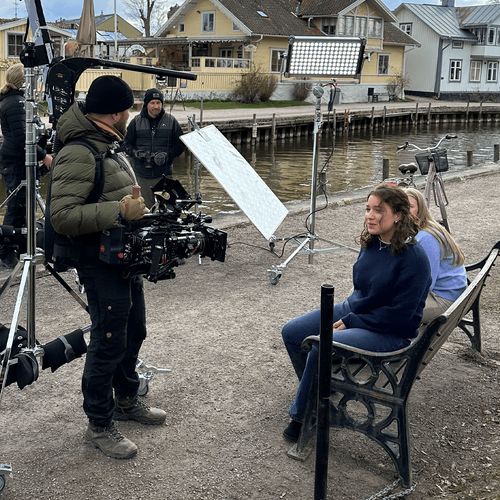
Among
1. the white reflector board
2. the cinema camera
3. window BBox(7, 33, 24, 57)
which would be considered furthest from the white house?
the cinema camera

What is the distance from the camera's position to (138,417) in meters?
4.14

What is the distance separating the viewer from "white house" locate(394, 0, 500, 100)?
55.2 meters

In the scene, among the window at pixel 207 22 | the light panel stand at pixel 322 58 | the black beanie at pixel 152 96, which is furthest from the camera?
the window at pixel 207 22

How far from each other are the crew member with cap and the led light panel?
1.48 m

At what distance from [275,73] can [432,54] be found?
56.7ft

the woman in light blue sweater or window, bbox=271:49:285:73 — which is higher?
window, bbox=271:49:285:73

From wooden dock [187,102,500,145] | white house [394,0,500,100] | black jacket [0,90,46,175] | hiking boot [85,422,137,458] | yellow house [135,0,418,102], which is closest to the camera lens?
hiking boot [85,422,137,458]

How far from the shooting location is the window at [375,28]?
50.7 m

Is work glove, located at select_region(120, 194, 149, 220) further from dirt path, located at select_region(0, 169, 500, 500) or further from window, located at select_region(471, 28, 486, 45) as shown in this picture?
window, located at select_region(471, 28, 486, 45)

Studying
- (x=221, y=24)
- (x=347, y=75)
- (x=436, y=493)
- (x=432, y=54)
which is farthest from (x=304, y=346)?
(x=432, y=54)

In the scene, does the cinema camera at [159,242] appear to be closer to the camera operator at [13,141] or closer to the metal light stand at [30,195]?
the metal light stand at [30,195]

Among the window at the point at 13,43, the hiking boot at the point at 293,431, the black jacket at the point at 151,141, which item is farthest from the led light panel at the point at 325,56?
the window at the point at 13,43

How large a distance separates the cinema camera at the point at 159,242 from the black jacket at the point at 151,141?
13.6ft

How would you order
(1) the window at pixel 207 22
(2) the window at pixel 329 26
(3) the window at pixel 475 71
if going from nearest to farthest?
(1) the window at pixel 207 22 → (2) the window at pixel 329 26 → (3) the window at pixel 475 71
